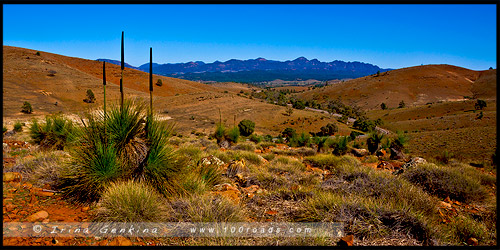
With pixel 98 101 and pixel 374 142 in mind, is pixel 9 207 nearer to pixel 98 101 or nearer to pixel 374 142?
pixel 374 142

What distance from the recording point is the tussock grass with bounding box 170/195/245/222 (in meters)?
3.42

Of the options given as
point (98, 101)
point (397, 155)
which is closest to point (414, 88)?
point (98, 101)

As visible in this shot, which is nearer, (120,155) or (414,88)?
(120,155)

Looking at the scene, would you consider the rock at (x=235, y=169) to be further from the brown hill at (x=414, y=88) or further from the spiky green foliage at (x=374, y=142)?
the brown hill at (x=414, y=88)

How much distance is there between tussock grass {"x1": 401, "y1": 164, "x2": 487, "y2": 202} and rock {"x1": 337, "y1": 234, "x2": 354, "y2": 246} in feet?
12.6

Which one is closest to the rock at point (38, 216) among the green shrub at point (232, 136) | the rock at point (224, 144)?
the rock at point (224, 144)

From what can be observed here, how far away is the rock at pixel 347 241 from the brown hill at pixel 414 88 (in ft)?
318

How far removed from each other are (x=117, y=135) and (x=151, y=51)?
4.60 ft

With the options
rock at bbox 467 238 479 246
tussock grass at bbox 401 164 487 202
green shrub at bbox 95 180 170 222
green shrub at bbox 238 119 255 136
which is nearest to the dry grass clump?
green shrub at bbox 95 180 170 222

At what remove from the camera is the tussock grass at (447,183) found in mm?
5461

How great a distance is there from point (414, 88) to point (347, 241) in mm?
122227

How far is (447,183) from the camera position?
18.7 ft

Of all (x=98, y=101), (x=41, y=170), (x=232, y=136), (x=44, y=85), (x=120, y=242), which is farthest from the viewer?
(x=44, y=85)

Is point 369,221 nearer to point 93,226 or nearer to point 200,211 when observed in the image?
point 200,211
